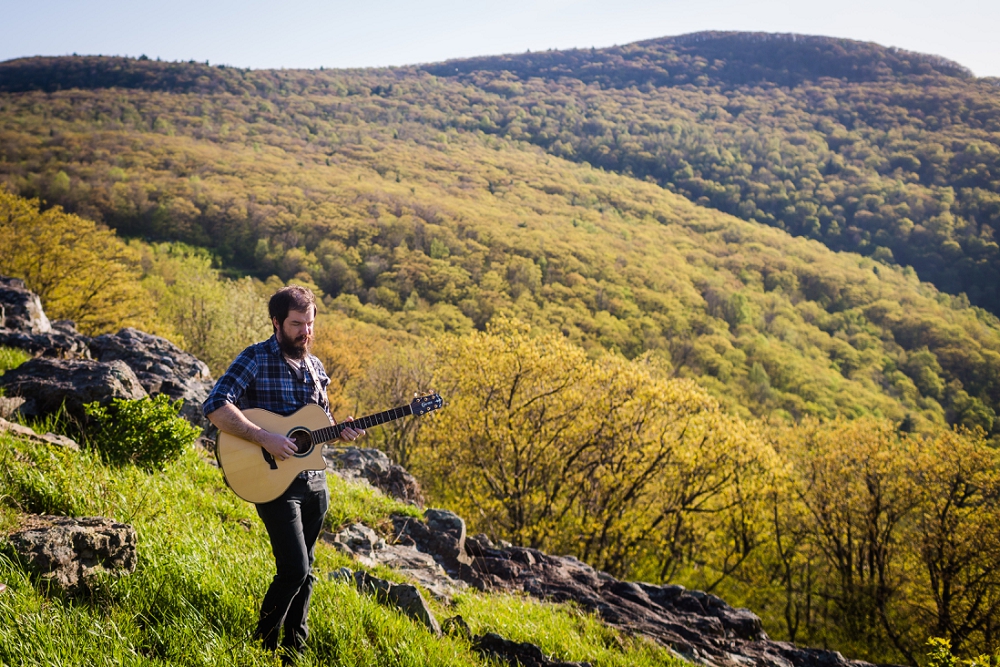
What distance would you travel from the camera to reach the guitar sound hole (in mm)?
3461

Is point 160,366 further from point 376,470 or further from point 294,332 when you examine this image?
point 294,332

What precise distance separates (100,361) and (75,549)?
5.75 m

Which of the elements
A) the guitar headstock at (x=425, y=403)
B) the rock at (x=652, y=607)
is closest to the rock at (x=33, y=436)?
the guitar headstock at (x=425, y=403)

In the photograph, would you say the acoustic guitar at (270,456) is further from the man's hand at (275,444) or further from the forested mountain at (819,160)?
the forested mountain at (819,160)

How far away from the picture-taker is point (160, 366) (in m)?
9.43

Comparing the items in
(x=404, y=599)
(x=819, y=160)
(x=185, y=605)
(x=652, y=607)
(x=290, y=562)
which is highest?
(x=819, y=160)

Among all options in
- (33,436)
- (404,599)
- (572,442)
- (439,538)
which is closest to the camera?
(404,599)

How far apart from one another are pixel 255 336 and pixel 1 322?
23865 mm

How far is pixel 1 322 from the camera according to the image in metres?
11.3

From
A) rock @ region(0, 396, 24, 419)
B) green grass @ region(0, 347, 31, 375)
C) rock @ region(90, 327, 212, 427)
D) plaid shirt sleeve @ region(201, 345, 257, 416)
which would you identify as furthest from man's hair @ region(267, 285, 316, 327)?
green grass @ region(0, 347, 31, 375)

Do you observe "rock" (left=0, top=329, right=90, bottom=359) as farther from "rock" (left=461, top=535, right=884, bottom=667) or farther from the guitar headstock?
the guitar headstock

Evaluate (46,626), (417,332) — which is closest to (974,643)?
(46,626)

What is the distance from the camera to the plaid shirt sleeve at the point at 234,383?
317 centimetres

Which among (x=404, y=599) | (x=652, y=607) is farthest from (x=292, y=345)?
(x=652, y=607)
